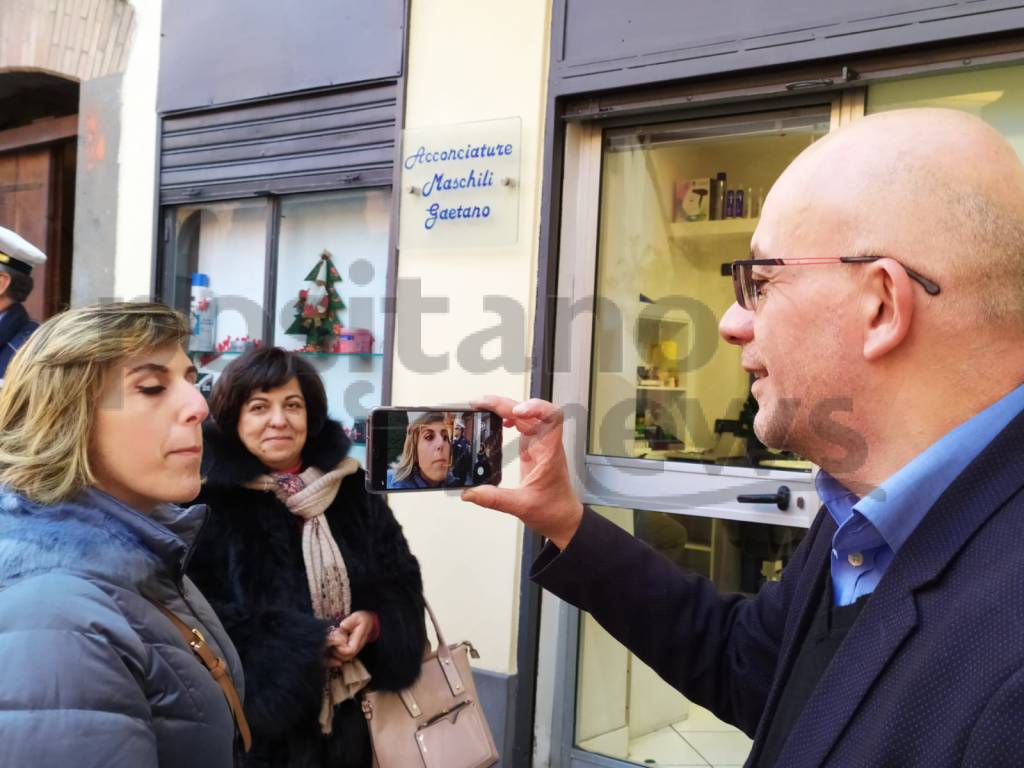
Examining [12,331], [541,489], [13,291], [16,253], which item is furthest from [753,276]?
[16,253]

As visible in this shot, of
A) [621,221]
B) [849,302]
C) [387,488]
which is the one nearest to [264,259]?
[621,221]

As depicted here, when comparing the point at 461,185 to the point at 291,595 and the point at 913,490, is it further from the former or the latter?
the point at 913,490

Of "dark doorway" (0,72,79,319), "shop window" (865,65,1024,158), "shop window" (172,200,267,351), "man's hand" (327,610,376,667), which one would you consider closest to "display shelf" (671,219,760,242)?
"shop window" (865,65,1024,158)

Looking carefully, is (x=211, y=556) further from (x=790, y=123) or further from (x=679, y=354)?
(x=790, y=123)

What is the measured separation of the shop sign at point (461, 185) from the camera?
176 inches

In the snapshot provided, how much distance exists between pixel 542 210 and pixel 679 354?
977 millimetres

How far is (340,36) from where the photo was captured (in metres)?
5.12

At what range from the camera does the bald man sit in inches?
40.3

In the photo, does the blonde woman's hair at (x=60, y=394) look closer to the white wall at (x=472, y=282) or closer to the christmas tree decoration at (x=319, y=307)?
the white wall at (x=472, y=282)

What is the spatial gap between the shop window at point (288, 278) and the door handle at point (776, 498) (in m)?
2.19

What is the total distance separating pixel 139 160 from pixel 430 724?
4.73 m

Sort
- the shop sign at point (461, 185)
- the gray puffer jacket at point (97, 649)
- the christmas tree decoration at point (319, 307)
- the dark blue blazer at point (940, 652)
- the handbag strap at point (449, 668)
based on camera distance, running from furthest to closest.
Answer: the christmas tree decoration at point (319, 307) < the shop sign at point (461, 185) < the handbag strap at point (449, 668) < the gray puffer jacket at point (97, 649) < the dark blue blazer at point (940, 652)

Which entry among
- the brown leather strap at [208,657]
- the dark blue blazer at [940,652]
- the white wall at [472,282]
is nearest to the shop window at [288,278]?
the white wall at [472,282]

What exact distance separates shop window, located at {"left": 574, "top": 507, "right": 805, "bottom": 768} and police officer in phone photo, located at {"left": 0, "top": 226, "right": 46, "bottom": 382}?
265 centimetres
